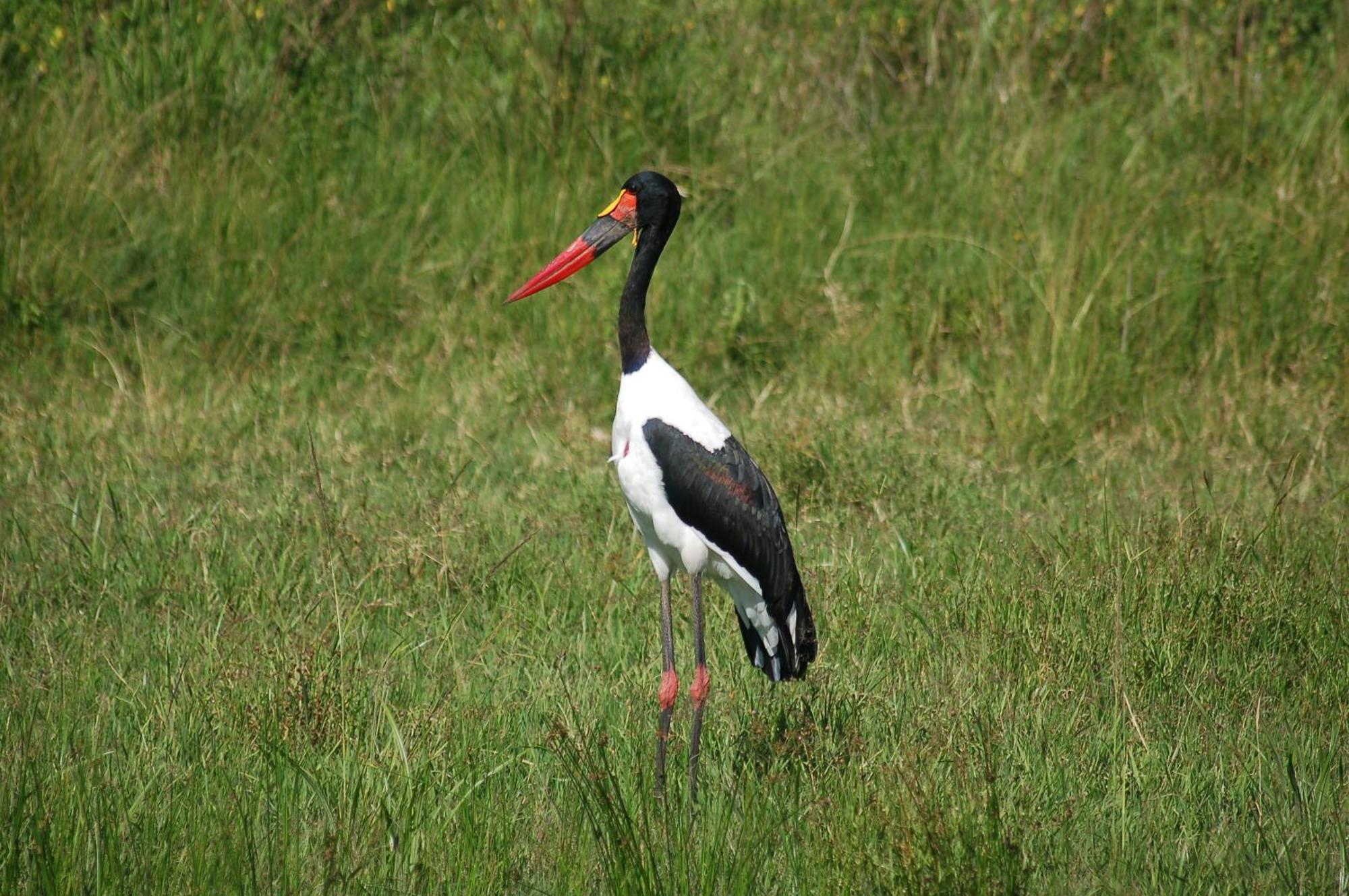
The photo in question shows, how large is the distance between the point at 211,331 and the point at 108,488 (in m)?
1.39

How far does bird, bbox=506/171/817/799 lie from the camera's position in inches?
128

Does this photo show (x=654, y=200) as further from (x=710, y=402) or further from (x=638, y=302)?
(x=710, y=402)

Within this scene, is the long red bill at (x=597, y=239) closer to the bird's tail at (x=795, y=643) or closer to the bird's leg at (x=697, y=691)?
the bird's leg at (x=697, y=691)

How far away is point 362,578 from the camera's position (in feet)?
12.5

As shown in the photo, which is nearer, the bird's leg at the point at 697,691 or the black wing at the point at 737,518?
the bird's leg at the point at 697,691

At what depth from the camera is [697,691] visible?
326cm

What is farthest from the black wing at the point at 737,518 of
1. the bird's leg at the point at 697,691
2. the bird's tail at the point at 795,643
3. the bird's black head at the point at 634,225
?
the bird's black head at the point at 634,225

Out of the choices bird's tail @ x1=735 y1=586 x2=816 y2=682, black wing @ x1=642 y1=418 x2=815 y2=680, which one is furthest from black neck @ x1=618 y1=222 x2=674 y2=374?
bird's tail @ x1=735 y1=586 x2=816 y2=682

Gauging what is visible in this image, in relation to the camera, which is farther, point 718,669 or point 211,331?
point 211,331

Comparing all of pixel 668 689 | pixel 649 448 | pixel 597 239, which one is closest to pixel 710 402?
pixel 597 239

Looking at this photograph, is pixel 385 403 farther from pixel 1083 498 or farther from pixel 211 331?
pixel 1083 498

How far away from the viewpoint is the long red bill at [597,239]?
3652mm

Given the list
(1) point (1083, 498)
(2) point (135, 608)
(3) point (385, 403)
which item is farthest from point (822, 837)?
(3) point (385, 403)

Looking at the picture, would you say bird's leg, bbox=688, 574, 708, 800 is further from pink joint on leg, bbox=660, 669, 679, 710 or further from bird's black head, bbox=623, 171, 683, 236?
bird's black head, bbox=623, 171, 683, 236
